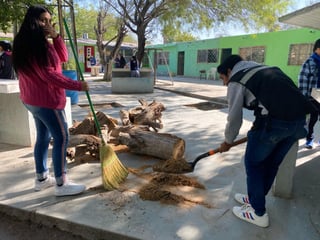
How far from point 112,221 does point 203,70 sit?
18678mm

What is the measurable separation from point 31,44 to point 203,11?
1204cm

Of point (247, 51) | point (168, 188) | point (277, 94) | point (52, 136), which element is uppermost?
point (247, 51)

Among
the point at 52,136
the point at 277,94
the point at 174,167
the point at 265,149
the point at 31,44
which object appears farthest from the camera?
the point at 174,167

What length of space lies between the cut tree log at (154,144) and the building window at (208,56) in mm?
16653

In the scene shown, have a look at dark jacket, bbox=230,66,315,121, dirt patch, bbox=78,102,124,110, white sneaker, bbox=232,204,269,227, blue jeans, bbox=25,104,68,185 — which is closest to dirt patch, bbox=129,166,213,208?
white sneaker, bbox=232,204,269,227

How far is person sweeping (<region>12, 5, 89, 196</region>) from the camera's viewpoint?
2.22 meters

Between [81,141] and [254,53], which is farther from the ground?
[254,53]

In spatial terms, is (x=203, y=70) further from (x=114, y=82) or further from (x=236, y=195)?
(x=236, y=195)

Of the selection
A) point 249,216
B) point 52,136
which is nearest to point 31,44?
point 52,136

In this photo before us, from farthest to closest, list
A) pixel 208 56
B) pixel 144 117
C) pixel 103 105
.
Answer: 1. pixel 208 56
2. pixel 103 105
3. pixel 144 117

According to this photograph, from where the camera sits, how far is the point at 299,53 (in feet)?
46.1

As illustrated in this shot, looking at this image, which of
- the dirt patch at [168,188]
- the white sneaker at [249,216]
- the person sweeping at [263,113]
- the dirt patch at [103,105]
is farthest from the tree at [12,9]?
the white sneaker at [249,216]

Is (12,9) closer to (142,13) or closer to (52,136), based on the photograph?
(52,136)

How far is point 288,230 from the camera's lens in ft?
7.20
